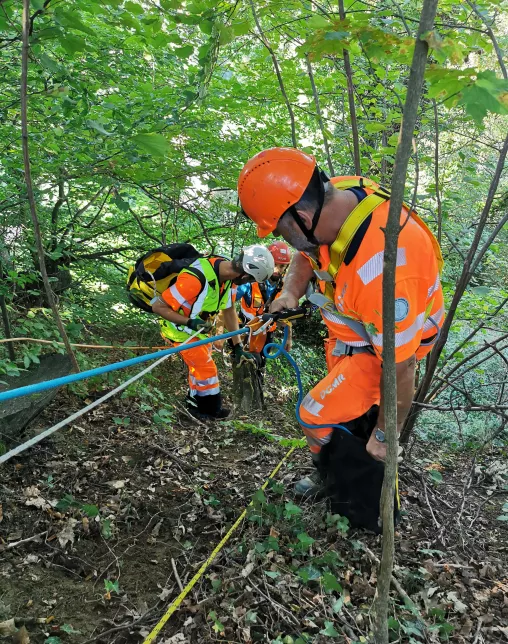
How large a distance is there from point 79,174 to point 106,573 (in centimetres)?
238

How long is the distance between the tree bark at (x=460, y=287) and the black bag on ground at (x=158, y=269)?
2253 millimetres

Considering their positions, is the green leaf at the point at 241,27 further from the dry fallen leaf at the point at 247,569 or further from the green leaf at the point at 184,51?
the dry fallen leaf at the point at 247,569

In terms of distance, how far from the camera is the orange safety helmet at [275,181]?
2371mm

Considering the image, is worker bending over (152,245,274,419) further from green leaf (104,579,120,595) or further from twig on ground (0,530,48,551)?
green leaf (104,579,120,595)

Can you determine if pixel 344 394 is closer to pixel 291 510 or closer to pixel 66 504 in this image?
pixel 291 510

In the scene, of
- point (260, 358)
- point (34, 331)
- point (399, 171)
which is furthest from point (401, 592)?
point (260, 358)

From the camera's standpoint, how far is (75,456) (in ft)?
11.1

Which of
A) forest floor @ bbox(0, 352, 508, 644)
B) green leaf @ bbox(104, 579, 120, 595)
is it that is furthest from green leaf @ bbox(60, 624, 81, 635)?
green leaf @ bbox(104, 579, 120, 595)

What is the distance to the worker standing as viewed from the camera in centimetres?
220

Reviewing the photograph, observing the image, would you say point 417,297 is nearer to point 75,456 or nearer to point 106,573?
point 106,573

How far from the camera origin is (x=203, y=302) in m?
4.53

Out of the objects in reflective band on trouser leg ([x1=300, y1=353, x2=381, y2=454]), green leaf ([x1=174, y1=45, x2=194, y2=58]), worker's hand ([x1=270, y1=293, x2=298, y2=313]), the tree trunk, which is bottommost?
the tree trunk

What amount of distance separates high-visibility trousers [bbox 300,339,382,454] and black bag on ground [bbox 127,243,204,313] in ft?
6.50

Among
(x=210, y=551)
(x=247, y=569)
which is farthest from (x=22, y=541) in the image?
(x=247, y=569)
